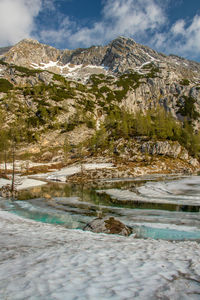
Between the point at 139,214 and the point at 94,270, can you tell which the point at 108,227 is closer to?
the point at 139,214

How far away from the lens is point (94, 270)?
592 cm

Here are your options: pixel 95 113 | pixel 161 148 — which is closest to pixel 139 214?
pixel 161 148

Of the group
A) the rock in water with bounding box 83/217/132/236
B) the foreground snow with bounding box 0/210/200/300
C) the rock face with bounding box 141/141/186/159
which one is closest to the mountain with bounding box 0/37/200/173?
the rock face with bounding box 141/141/186/159

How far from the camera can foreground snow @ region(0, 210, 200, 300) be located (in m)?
4.41

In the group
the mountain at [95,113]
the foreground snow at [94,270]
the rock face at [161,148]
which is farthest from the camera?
the mountain at [95,113]

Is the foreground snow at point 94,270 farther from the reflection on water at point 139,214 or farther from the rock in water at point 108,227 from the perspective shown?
the reflection on water at point 139,214

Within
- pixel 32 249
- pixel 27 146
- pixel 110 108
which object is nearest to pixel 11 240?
pixel 32 249

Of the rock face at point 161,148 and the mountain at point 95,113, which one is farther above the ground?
the mountain at point 95,113

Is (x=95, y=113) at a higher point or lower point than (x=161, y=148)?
higher

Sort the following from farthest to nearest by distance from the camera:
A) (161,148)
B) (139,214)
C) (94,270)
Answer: (161,148)
(139,214)
(94,270)

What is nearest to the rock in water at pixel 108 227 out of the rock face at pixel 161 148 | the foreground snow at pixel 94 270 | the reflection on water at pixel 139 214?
the reflection on water at pixel 139 214

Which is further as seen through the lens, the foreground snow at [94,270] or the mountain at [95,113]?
the mountain at [95,113]

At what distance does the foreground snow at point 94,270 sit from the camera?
14.5 feet

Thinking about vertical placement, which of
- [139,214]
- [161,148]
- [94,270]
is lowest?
[139,214]
